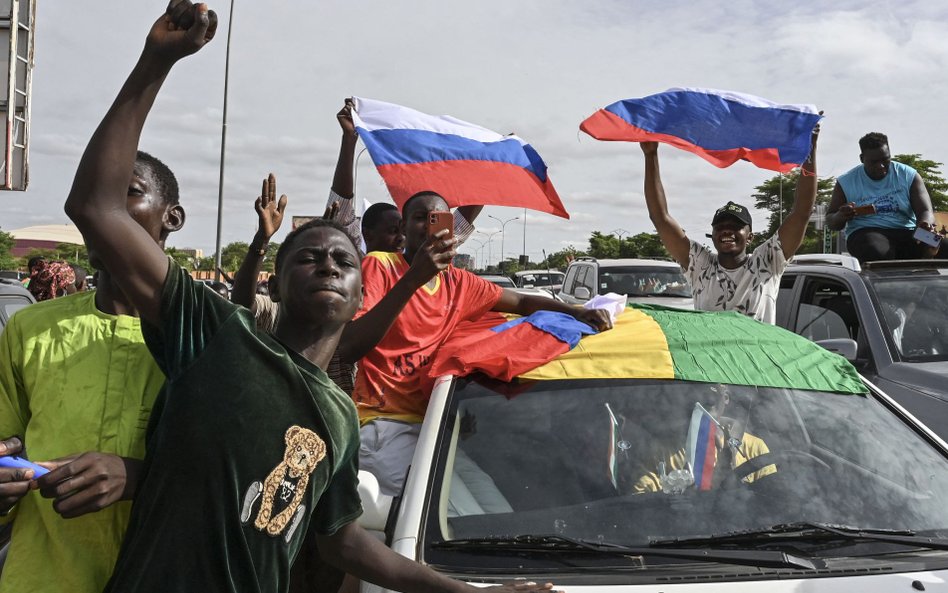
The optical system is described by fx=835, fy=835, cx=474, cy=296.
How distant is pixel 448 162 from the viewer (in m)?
5.47

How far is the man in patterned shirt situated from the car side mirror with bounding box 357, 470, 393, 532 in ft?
9.59

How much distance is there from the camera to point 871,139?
603cm

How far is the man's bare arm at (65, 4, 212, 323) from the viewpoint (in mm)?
1556

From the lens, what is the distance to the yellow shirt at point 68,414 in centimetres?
169

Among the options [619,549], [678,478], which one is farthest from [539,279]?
[619,549]

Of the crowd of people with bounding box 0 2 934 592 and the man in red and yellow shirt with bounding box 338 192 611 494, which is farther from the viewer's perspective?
the man in red and yellow shirt with bounding box 338 192 611 494

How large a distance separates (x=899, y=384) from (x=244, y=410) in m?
4.18

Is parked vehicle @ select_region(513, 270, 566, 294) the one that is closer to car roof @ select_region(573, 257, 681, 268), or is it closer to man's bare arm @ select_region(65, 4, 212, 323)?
car roof @ select_region(573, 257, 681, 268)

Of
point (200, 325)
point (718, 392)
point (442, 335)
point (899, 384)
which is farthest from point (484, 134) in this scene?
point (200, 325)

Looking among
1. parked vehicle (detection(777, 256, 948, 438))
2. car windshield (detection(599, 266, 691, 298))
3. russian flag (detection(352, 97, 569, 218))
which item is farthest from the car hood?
car windshield (detection(599, 266, 691, 298))

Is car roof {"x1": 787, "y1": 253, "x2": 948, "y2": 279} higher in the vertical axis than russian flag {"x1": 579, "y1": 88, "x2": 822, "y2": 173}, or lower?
lower

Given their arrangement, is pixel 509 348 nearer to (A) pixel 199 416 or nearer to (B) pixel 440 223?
(B) pixel 440 223

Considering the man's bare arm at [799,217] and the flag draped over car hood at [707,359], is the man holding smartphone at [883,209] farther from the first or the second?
the flag draped over car hood at [707,359]

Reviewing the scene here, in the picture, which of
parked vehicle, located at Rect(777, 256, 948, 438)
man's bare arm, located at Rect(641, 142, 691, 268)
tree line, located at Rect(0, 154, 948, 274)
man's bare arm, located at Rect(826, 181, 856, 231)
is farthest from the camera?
tree line, located at Rect(0, 154, 948, 274)
